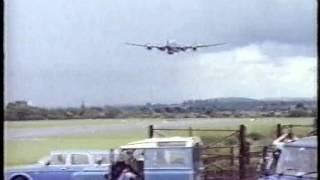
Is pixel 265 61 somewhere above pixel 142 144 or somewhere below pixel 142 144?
above

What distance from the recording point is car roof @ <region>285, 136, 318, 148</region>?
0.78 metres

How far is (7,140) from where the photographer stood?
29.4 inches

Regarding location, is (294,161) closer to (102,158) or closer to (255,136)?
(255,136)

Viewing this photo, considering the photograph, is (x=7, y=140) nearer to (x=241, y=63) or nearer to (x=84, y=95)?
(x=84, y=95)

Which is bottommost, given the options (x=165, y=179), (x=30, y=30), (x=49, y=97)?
(x=165, y=179)

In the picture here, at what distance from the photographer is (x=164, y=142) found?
32.7 inches

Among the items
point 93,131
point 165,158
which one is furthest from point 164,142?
point 93,131

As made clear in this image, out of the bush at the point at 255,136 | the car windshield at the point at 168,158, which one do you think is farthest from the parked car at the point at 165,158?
the bush at the point at 255,136

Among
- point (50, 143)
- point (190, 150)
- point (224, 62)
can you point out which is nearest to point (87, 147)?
point (50, 143)

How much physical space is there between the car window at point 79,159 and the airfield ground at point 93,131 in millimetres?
17

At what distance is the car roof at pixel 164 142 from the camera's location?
2.64 ft

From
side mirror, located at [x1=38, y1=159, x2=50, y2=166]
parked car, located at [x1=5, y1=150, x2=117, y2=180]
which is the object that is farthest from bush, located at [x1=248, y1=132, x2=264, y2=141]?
side mirror, located at [x1=38, y1=159, x2=50, y2=166]

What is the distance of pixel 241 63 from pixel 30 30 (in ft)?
1.31

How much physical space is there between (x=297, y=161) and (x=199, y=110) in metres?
0.22
